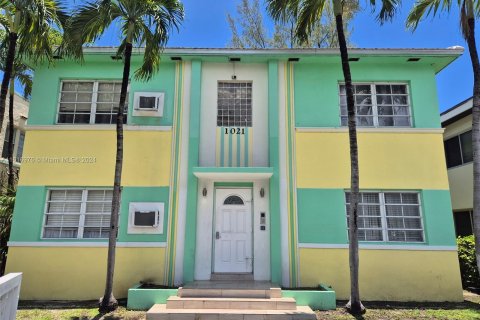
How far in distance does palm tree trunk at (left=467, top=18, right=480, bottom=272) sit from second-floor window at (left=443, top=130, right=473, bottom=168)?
5957 millimetres

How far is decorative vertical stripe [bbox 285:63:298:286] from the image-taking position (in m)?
9.22

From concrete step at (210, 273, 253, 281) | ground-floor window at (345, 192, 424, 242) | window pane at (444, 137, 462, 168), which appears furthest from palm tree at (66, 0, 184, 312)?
window pane at (444, 137, 462, 168)

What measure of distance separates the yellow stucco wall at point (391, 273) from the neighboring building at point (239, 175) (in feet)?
0.09

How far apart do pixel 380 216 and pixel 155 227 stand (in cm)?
613

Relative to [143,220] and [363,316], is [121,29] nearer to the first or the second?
[143,220]

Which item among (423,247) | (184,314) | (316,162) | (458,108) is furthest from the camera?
(458,108)

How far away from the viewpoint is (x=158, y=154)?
9.78 m

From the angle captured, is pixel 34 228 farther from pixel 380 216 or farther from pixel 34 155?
pixel 380 216

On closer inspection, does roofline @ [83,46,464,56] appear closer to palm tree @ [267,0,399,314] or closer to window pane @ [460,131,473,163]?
palm tree @ [267,0,399,314]

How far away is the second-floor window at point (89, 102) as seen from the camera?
10.2 meters

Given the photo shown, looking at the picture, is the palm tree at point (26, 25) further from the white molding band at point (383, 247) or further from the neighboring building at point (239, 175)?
the white molding band at point (383, 247)

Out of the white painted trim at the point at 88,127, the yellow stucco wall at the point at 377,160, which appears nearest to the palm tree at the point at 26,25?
the white painted trim at the point at 88,127

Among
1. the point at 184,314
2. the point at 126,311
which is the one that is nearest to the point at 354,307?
the point at 184,314

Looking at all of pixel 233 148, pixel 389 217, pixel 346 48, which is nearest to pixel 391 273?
pixel 389 217
